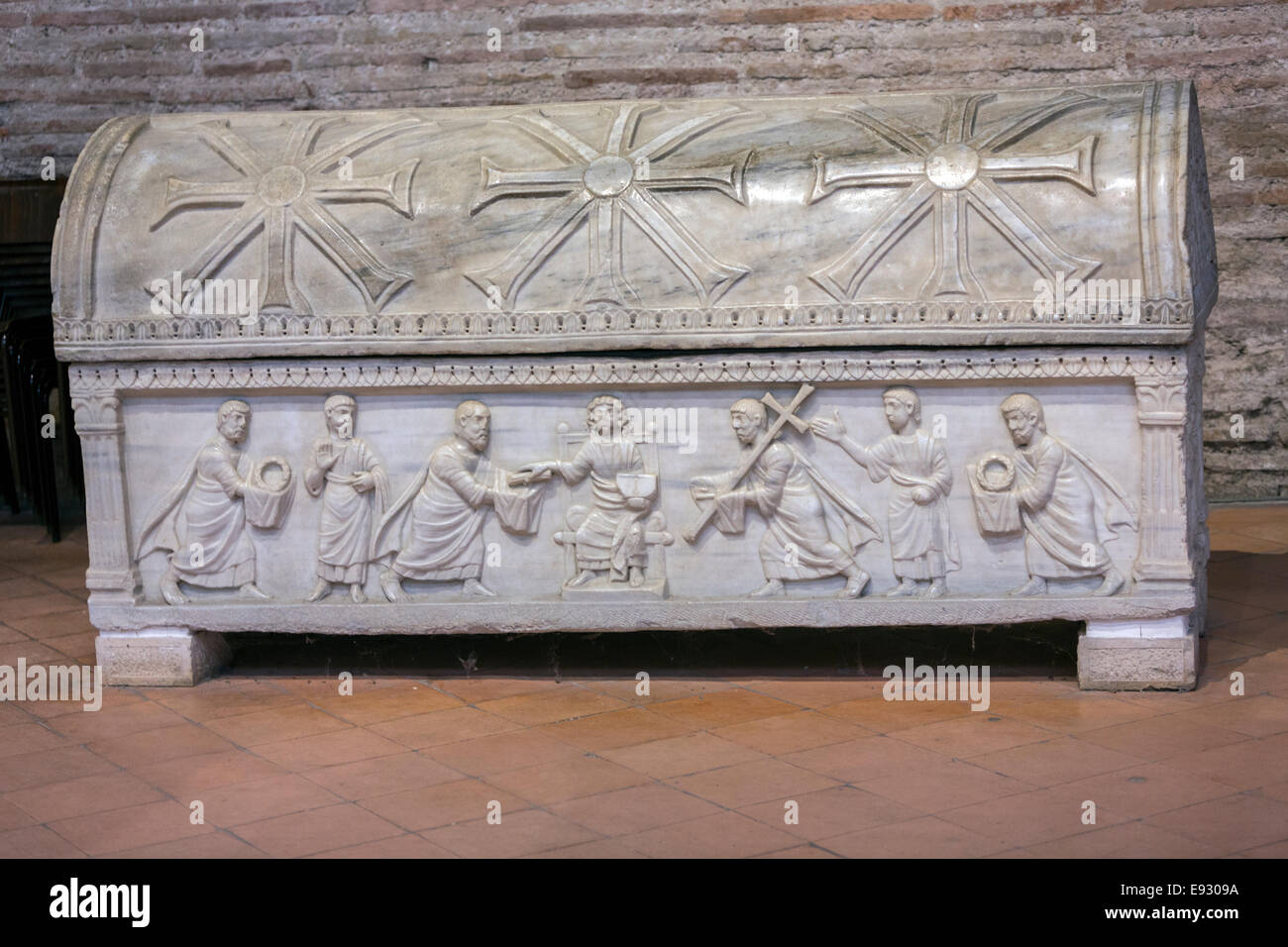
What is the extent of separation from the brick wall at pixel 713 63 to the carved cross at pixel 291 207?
1973 mm

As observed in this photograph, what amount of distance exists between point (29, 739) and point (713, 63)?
362 centimetres

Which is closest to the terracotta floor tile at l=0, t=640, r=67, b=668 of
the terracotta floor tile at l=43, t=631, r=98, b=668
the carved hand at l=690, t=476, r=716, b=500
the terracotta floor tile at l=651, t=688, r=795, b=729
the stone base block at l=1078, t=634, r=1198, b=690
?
the terracotta floor tile at l=43, t=631, r=98, b=668

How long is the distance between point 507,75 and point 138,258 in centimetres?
236

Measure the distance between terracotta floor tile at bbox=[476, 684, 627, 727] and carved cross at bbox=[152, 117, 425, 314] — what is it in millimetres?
1119

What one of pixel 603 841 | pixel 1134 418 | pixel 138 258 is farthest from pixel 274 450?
pixel 1134 418

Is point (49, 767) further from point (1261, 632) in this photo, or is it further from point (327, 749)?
point (1261, 632)

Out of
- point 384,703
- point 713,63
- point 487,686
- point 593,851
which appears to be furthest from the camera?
point 713,63

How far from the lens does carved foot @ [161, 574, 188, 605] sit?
4.52 m

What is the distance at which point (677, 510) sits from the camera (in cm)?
438

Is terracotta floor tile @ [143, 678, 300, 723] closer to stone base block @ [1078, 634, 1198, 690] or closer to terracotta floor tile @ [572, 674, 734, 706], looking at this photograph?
terracotta floor tile @ [572, 674, 734, 706]

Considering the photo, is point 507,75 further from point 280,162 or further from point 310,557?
point 310,557

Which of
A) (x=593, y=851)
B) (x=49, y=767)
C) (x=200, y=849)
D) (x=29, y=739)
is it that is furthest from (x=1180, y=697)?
(x=29, y=739)

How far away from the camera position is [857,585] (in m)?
4.32

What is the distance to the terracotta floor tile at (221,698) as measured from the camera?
436 centimetres
